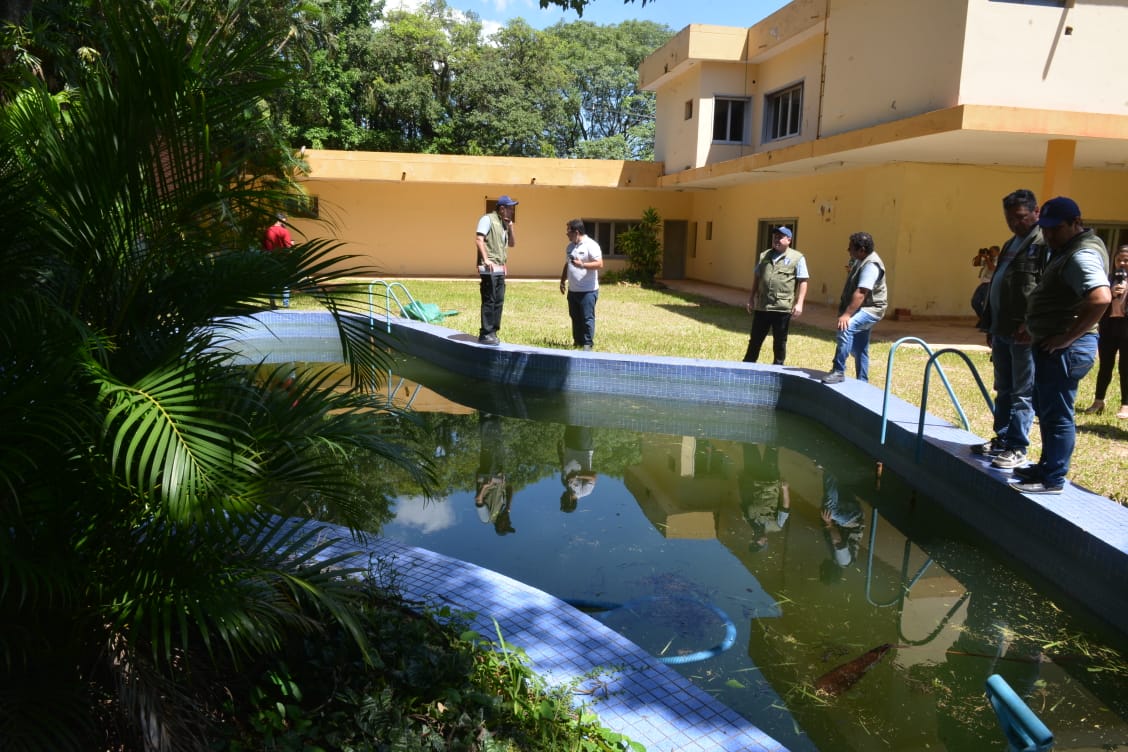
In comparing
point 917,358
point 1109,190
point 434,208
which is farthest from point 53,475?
point 434,208

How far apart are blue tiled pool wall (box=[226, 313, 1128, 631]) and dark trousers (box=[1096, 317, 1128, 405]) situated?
1.78 m

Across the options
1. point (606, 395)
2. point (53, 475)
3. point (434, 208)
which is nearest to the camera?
point (53, 475)

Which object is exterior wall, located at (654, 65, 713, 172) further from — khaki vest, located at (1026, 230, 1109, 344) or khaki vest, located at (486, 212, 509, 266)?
khaki vest, located at (1026, 230, 1109, 344)

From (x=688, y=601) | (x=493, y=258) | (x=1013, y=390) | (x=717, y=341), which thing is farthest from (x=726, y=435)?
(x=717, y=341)

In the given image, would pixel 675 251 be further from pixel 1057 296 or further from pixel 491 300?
→ pixel 1057 296

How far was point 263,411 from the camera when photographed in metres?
2.54

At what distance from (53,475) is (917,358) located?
32.1 feet

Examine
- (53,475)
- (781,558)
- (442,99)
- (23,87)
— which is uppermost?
(442,99)

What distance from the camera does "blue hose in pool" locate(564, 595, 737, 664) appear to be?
11.6 ft

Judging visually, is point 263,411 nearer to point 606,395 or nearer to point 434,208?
point 606,395

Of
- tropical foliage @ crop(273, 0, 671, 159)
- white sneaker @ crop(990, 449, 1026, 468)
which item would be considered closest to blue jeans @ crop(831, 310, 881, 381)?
white sneaker @ crop(990, 449, 1026, 468)

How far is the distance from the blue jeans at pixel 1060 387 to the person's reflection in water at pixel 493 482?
307 cm

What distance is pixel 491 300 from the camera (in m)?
9.34

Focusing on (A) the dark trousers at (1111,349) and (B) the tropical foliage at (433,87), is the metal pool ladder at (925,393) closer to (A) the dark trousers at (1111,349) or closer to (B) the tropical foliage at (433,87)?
(A) the dark trousers at (1111,349)
